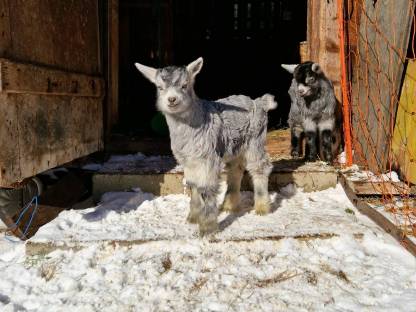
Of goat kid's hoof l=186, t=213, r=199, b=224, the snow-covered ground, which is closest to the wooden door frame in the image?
the snow-covered ground

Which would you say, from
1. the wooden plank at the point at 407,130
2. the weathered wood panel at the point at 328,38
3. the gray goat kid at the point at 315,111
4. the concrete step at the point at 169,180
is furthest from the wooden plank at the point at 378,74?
the concrete step at the point at 169,180

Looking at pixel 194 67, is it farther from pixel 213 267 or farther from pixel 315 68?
pixel 315 68

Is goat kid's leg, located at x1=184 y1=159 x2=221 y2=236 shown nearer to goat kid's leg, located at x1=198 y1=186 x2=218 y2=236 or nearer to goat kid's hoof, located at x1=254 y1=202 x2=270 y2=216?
goat kid's leg, located at x1=198 y1=186 x2=218 y2=236

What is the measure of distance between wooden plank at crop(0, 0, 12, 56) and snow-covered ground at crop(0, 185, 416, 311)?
72.5 inches

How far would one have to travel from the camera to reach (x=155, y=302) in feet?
10.3

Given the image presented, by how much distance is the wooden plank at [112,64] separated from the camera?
21.5 ft

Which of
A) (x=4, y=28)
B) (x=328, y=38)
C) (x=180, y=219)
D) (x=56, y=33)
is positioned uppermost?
(x=328, y=38)

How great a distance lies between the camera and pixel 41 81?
4125 mm

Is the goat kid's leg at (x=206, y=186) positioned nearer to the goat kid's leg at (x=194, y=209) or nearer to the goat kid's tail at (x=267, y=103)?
the goat kid's leg at (x=194, y=209)

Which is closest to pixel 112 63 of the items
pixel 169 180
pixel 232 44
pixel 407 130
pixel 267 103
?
pixel 169 180

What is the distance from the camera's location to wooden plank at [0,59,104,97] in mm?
3530

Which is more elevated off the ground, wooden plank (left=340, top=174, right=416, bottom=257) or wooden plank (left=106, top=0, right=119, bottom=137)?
wooden plank (left=106, top=0, right=119, bottom=137)

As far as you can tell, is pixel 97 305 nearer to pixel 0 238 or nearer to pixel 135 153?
pixel 0 238

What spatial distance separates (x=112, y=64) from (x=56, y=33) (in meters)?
2.12
